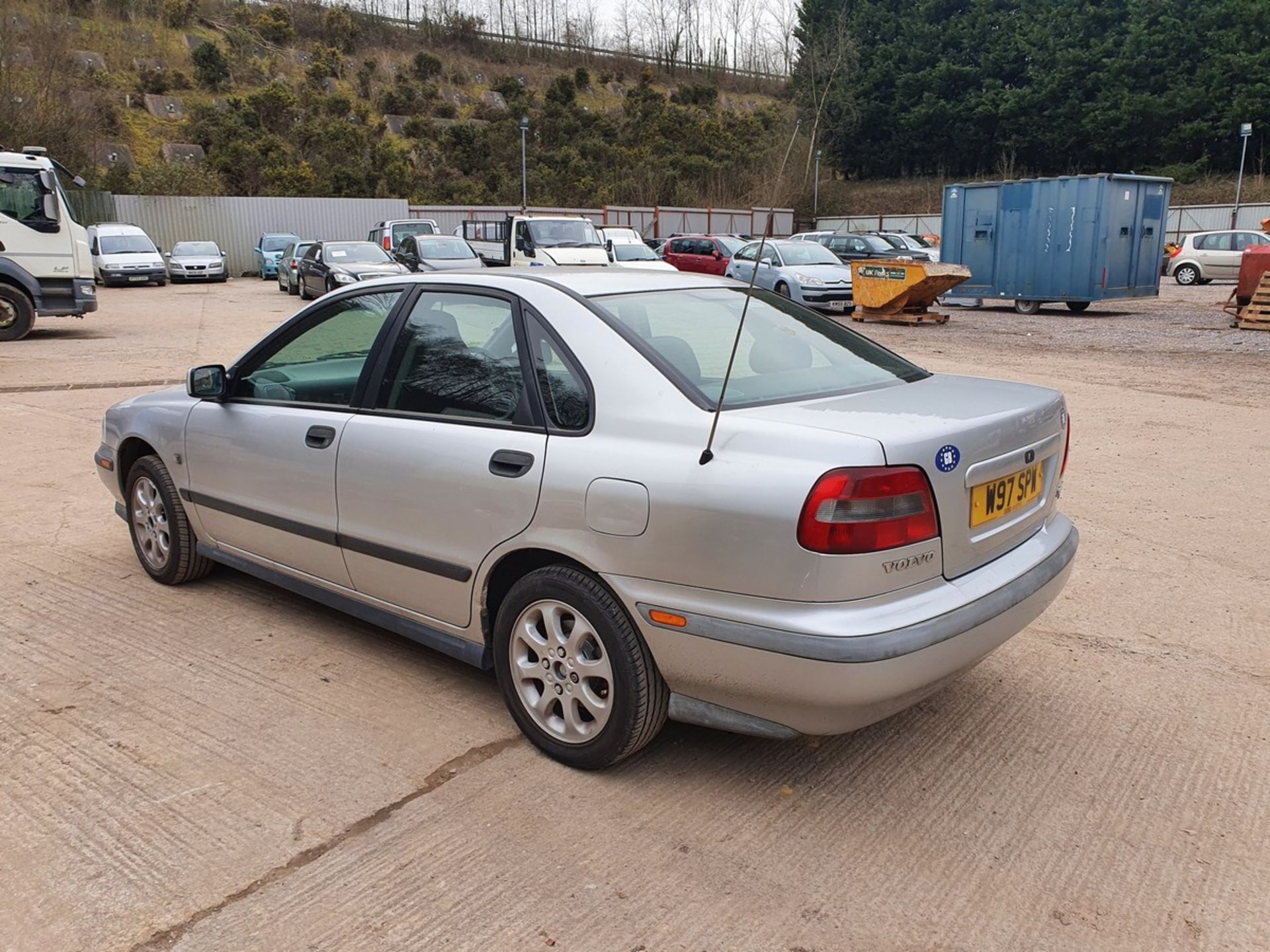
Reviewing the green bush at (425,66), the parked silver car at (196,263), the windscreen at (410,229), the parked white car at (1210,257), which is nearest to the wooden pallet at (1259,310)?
the parked white car at (1210,257)

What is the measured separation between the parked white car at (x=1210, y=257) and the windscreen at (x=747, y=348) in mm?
28524

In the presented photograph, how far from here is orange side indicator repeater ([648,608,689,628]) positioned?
9.09ft

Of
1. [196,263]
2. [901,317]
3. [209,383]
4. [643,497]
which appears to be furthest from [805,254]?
[196,263]

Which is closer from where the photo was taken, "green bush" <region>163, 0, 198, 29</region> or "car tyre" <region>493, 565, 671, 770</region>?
"car tyre" <region>493, 565, 671, 770</region>

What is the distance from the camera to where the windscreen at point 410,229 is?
1035 inches

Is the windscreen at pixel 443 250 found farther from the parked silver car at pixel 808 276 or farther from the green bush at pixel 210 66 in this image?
the green bush at pixel 210 66

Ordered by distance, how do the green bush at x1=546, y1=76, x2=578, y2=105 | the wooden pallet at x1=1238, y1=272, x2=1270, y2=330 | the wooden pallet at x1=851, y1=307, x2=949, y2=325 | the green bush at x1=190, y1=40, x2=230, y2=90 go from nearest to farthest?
1. the wooden pallet at x1=1238, y1=272, x2=1270, y2=330
2. the wooden pallet at x1=851, y1=307, x2=949, y2=325
3. the green bush at x1=190, y1=40, x2=230, y2=90
4. the green bush at x1=546, y1=76, x2=578, y2=105

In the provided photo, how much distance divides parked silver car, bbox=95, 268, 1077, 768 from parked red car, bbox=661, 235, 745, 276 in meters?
22.0

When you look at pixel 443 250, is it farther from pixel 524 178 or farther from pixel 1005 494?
pixel 524 178

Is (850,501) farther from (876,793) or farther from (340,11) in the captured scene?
(340,11)

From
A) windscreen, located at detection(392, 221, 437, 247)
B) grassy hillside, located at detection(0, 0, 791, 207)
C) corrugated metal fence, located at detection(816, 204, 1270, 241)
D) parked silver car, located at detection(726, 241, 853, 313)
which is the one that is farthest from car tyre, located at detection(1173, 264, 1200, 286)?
windscreen, located at detection(392, 221, 437, 247)

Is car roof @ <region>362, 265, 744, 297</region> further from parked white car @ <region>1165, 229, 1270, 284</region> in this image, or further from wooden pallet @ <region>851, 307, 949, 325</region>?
parked white car @ <region>1165, 229, 1270, 284</region>

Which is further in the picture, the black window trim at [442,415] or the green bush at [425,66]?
the green bush at [425,66]

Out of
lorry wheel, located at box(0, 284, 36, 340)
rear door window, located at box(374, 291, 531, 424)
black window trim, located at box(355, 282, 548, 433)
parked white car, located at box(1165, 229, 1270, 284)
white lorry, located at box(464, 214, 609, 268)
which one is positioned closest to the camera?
black window trim, located at box(355, 282, 548, 433)
